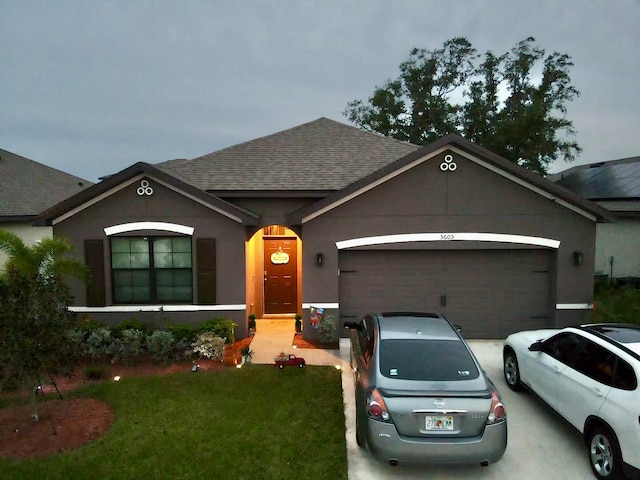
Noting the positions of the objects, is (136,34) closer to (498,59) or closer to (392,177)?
(392,177)

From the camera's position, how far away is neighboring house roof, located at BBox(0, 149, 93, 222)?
15.1 metres

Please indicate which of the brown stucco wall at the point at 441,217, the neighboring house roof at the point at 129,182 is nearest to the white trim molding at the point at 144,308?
the neighboring house roof at the point at 129,182

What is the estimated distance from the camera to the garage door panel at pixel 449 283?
34.1 feet

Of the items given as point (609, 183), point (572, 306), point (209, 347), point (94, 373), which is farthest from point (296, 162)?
point (609, 183)

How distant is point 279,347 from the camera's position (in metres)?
9.97

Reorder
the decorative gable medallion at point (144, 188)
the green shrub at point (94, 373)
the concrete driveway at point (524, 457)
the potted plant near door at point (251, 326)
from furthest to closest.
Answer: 1. the potted plant near door at point (251, 326)
2. the decorative gable medallion at point (144, 188)
3. the green shrub at point (94, 373)
4. the concrete driveway at point (524, 457)

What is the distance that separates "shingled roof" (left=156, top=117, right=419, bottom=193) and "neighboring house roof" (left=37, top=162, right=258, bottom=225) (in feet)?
3.58

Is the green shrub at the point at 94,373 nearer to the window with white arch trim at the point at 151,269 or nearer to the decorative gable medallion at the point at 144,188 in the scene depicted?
the window with white arch trim at the point at 151,269

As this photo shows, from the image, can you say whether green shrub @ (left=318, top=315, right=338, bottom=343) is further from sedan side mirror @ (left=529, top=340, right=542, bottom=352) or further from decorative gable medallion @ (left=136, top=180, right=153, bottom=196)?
decorative gable medallion @ (left=136, top=180, right=153, bottom=196)

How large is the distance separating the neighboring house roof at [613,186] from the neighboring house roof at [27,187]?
21.1m

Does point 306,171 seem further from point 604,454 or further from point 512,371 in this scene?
point 604,454

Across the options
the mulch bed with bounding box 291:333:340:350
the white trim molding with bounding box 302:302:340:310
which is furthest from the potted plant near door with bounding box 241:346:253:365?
the white trim molding with bounding box 302:302:340:310

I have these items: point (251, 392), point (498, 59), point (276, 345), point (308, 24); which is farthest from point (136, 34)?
point (498, 59)

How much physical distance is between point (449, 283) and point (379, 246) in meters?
1.92
